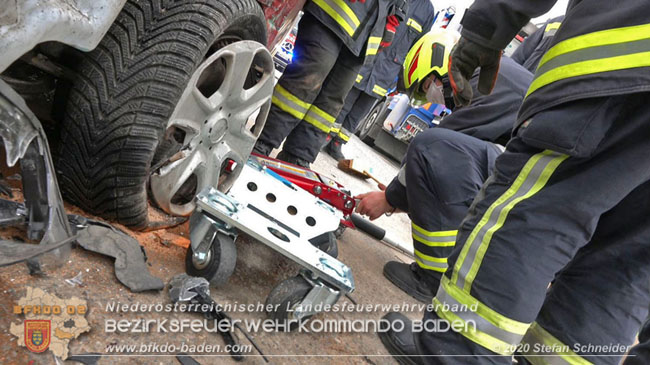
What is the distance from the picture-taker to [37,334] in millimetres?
777

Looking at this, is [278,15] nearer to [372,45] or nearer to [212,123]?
[212,123]

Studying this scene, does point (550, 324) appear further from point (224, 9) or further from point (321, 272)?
point (224, 9)


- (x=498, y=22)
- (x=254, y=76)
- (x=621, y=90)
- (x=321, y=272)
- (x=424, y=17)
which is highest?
(x=424, y=17)

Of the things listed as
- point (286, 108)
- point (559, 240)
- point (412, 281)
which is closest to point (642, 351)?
point (559, 240)

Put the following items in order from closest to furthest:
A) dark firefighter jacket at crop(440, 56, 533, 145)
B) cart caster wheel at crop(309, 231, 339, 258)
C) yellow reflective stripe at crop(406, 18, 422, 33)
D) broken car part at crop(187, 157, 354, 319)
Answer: broken car part at crop(187, 157, 354, 319) → cart caster wheel at crop(309, 231, 339, 258) → dark firefighter jacket at crop(440, 56, 533, 145) → yellow reflective stripe at crop(406, 18, 422, 33)

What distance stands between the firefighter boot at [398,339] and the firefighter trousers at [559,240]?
456 mm

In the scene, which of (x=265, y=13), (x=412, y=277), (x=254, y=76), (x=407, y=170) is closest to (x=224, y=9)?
(x=265, y=13)

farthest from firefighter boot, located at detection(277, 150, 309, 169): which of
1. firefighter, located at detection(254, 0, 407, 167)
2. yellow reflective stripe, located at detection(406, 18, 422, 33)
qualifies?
yellow reflective stripe, located at detection(406, 18, 422, 33)

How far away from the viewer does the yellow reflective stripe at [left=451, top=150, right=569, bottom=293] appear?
946 millimetres

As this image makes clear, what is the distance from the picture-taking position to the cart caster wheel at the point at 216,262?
1.19 metres

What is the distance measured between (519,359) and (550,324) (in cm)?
18

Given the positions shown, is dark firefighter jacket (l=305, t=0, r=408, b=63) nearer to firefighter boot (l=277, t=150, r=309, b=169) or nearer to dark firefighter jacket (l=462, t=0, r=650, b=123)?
firefighter boot (l=277, t=150, r=309, b=169)

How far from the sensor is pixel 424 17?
4762 millimetres

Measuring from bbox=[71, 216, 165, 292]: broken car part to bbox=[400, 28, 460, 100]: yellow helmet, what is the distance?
1.94 meters
